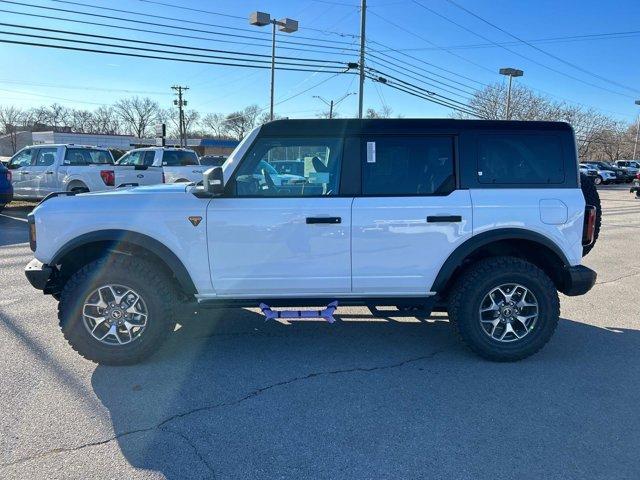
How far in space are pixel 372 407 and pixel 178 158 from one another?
44.0 feet

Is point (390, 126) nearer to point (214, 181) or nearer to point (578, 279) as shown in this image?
point (214, 181)

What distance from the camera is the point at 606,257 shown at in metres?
8.62

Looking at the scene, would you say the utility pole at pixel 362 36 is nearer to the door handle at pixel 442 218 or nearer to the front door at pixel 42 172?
the front door at pixel 42 172

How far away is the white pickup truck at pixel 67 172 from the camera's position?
1341 centimetres

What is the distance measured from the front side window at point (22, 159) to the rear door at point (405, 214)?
1379 centimetres

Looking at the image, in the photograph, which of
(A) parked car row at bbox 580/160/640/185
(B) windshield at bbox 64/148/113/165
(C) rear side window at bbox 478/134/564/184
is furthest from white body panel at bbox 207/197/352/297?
(A) parked car row at bbox 580/160/640/185

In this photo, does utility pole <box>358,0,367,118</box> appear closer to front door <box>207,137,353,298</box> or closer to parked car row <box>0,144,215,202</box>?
parked car row <box>0,144,215,202</box>

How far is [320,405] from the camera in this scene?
10.9 ft

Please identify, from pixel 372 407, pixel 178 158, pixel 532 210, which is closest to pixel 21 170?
pixel 178 158

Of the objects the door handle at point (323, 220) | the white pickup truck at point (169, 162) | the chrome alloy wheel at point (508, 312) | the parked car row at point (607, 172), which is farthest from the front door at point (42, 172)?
the parked car row at point (607, 172)

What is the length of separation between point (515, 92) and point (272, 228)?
56.1 m

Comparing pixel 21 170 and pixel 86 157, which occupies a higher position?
pixel 86 157

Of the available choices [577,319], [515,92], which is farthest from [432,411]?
[515,92]

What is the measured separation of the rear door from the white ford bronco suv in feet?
0.04
